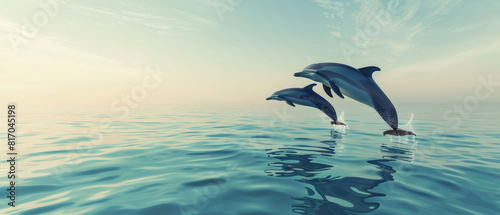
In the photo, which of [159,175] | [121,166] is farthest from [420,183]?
[121,166]

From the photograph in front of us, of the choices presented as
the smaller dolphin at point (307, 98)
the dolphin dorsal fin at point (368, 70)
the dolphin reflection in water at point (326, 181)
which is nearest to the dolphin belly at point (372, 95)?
the dolphin dorsal fin at point (368, 70)

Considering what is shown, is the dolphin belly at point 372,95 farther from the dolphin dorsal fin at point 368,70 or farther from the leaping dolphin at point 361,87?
the dolphin dorsal fin at point 368,70

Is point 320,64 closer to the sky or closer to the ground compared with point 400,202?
closer to the sky

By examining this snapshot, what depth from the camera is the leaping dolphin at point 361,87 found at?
7965mm

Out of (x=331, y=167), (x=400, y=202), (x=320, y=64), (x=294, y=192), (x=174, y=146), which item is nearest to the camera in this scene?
(x=400, y=202)

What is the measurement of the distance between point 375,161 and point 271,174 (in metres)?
3.76

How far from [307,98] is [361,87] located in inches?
149

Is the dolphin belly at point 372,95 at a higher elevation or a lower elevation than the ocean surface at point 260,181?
higher

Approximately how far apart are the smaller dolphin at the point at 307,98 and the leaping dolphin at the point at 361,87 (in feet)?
8.65

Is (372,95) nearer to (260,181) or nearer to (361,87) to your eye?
(361,87)

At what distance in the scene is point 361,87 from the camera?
822cm

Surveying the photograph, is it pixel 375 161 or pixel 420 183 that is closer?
pixel 420 183

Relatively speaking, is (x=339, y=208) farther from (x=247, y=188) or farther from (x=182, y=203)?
(x=182, y=203)

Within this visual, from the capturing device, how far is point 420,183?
5270 mm
